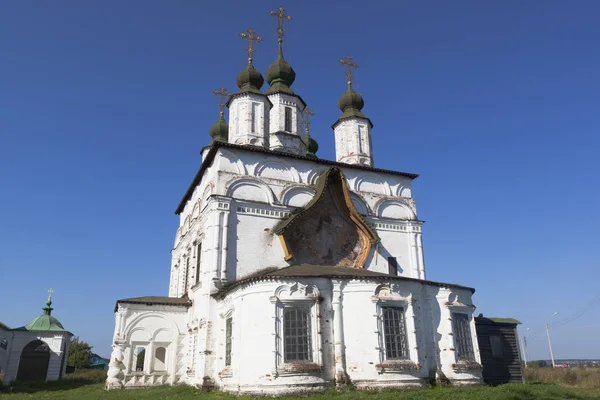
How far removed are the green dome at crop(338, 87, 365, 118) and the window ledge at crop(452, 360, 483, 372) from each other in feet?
36.8

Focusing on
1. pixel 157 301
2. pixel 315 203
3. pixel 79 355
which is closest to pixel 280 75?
pixel 315 203

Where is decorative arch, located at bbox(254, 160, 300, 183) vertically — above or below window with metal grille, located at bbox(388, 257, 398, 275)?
above

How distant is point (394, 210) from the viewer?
17750 mm

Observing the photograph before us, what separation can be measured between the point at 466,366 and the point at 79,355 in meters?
30.3

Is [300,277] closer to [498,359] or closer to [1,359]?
[498,359]

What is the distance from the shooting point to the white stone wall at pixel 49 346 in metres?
20.6

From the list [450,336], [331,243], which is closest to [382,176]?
[331,243]

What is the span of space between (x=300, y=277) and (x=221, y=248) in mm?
3514

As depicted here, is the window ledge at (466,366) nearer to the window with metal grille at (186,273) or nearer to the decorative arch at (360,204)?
the decorative arch at (360,204)

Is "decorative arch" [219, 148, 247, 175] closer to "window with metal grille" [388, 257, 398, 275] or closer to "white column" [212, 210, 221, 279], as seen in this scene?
"white column" [212, 210, 221, 279]

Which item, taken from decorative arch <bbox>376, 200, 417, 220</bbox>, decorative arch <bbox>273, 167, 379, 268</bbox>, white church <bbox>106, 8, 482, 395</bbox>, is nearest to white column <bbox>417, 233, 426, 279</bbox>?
white church <bbox>106, 8, 482, 395</bbox>

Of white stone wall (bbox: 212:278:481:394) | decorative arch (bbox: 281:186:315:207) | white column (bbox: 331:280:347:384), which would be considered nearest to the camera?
A: white stone wall (bbox: 212:278:481:394)

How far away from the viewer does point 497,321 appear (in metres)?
18.4

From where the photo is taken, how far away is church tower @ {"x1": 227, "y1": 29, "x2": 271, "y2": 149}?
1781cm
